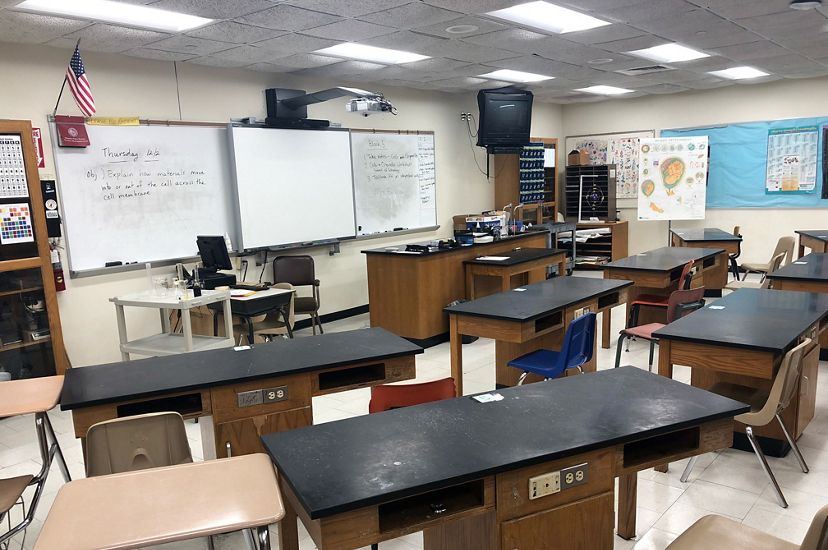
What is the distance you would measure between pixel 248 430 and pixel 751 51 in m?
6.38

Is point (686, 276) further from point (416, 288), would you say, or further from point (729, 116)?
point (729, 116)

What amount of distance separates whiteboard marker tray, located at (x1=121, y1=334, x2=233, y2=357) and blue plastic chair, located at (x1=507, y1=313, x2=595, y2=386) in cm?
223

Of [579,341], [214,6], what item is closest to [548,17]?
[214,6]

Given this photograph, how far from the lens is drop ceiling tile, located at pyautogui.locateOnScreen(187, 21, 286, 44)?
14.8ft

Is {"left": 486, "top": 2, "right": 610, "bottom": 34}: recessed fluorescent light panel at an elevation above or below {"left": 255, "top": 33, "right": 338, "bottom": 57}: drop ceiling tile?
above

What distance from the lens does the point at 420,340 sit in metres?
5.94

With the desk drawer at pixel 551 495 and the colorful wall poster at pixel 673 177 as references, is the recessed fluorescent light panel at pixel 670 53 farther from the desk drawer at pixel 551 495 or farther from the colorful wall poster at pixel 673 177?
the desk drawer at pixel 551 495

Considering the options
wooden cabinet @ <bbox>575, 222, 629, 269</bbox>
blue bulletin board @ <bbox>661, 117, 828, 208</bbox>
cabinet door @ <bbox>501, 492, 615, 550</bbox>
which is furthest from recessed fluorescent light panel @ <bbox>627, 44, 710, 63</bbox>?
cabinet door @ <bbox>501, 492, 615, 550</bbox>

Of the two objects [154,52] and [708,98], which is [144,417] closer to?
[154,52]

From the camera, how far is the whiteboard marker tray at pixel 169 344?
4.44 metres

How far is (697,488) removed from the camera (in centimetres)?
312

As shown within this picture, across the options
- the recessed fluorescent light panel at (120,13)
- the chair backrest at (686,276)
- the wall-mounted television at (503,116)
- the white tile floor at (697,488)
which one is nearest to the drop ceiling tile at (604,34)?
the chair backrest at (686,276)

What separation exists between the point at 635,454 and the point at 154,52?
5009mm

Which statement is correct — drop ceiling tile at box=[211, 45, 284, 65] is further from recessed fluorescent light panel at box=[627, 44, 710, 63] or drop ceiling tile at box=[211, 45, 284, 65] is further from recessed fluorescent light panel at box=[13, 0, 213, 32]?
recessed fluorescent light panel at box=[627, 44, 710, 63]
